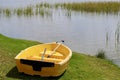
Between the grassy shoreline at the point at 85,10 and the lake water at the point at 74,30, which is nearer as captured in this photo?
the lake water at the point at 74,30

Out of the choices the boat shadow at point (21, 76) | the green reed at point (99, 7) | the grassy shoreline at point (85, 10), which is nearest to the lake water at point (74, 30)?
the grassy shoreline at point (85, 10)

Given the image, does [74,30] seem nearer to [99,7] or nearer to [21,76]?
[99,7]

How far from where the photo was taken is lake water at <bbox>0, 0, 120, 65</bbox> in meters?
16.5

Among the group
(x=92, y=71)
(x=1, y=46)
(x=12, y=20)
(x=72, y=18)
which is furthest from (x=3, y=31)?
(x=92, y=71)

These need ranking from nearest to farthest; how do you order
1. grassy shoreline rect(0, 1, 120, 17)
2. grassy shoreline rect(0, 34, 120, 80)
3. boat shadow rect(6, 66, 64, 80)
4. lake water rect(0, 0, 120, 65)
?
boat shadow rect(6, 66, 64, 80), grassy shoreline rect(0, 34, 120, 80), lake water rect(0, 0, 120, 65), grassy shoreline rect(0, 1, 120, 17)

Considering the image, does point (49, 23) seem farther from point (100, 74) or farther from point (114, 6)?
point (100, 74)

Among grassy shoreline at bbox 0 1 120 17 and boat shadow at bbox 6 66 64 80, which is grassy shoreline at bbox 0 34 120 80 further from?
grassy shoreline at bbox 0 1 120 17

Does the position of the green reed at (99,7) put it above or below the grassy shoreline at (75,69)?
below

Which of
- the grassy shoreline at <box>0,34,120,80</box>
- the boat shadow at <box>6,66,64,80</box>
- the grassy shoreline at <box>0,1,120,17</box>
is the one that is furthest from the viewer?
the grassy shoreline at <box>0,1,120,17</box>

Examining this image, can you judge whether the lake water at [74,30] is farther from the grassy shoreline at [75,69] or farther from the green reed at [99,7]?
the grassy shoreline at [75,69]

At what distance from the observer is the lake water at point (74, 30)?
1652 centimetres

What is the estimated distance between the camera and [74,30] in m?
21.0

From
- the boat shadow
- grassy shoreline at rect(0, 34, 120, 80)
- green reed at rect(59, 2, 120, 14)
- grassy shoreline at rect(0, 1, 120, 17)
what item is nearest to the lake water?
grassy shoreline at rect(0, 1, 120, 17)

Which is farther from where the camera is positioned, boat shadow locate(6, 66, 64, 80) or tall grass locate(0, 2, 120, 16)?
tall grass locate(0, 2, 120, 16)
